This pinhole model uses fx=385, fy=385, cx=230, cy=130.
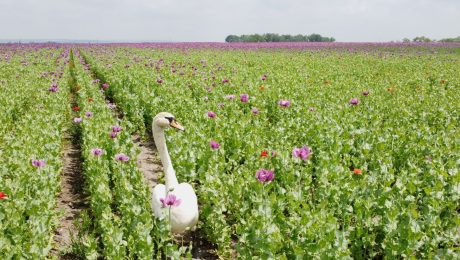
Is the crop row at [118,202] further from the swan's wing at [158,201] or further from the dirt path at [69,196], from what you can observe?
the dirt path at [69,196]

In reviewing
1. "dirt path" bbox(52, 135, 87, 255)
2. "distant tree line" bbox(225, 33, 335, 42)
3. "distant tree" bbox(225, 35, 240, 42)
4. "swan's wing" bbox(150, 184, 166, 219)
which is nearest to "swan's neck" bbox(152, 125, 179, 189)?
"swan's wing" bbox(150, 184, 166, 219)

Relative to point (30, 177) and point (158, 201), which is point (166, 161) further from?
point (30, 177)

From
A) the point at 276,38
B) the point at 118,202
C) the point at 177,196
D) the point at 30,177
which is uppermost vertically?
the point at 276,38

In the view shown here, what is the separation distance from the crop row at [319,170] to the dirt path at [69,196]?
1510 mm

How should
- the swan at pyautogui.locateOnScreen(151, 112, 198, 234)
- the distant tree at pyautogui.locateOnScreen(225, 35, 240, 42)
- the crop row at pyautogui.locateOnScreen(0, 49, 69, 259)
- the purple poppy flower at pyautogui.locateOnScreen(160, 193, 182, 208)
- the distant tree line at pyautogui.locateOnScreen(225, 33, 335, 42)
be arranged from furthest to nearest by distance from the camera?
1. the distant tree at pyautogui.locateOnScreen(225, 35, 240, 42)
2. the distant tree line at pyautogui.locateOnScreen(225, 33, 335, 42)
3. the swan at pyautogui.locateOnScreen(151, 112, 198, 234)
4. the crop row at pyautogui.locateOnScreen(0, 49, 69, 259)
5. the purple poppy flower at pyautogui.locateOnScreen(160, 193, 182, 208)

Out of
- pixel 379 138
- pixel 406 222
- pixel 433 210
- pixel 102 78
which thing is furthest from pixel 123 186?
pixel 102 78

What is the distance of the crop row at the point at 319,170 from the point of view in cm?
356

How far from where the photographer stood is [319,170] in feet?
16.6

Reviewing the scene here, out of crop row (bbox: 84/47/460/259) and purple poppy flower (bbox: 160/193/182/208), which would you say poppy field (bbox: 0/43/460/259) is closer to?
crop row (bbox: 84/47/460/259)

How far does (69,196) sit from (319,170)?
3687 mm

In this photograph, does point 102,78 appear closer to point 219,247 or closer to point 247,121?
point 247,121

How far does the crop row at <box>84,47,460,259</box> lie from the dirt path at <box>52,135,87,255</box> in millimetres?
1510

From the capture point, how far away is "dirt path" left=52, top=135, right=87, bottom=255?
183 inches

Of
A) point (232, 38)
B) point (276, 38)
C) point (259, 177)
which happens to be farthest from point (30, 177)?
point (232, 38)
